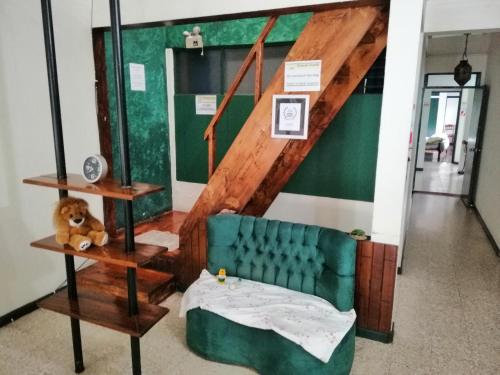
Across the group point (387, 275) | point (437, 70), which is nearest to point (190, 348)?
point (387, 275)

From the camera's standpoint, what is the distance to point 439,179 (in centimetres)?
888

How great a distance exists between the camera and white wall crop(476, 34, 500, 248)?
15.7ft

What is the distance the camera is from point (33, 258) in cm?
301

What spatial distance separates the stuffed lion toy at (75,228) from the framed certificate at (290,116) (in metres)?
1.46

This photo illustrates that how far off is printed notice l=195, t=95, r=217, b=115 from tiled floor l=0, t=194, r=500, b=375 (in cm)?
254

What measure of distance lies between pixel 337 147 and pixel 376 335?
2259 mm

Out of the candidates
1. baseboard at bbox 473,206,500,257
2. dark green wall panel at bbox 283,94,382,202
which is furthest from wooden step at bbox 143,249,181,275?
baseboard at bbox 473,206,500,257

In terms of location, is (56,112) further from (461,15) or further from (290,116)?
(461,15)

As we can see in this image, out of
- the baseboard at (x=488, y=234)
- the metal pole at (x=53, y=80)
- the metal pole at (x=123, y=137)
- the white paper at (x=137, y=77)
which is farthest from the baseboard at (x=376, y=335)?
the white paper at (x=137, y=77)

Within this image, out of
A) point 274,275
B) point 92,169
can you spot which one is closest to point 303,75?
point 274,275

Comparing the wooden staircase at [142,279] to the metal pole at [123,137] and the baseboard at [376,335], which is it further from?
the baseboard at [376,335]

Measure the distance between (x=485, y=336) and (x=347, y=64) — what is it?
2346 mm

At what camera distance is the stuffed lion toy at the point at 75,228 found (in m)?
2.03

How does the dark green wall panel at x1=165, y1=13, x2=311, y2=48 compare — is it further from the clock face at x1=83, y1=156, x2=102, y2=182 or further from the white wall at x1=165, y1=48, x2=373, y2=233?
the clock face at x1=83, y1=156, x2=102, y2=182
